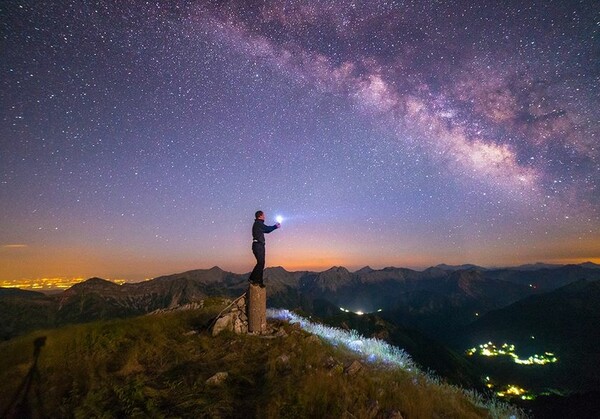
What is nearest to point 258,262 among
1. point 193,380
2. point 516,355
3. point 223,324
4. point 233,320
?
point 233,320

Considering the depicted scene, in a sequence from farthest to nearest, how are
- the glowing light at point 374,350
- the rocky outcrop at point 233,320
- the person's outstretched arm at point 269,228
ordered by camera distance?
the person's outstretched arm at point 269,228
the rocky outcrop at point 233,320
the glowing light at point 374,350

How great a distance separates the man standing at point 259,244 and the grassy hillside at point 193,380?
255cm

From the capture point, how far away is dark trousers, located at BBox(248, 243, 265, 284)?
1290 cm

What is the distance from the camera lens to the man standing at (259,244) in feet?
42.3

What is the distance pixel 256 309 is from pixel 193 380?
4.83 metres

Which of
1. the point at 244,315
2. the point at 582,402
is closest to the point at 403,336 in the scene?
the point at 582,402

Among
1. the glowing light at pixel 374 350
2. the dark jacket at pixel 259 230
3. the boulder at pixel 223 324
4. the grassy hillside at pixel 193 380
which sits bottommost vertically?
the glowing light at pixel 374 350

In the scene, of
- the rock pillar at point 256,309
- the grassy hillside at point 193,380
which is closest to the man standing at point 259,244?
the rock pillar at point 256,309

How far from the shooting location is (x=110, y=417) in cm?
584

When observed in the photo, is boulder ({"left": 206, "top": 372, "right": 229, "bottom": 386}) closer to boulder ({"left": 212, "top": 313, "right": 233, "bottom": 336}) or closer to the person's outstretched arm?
boulder ({"left": 212, "top": 313, "right": 233, "bottom": 336})

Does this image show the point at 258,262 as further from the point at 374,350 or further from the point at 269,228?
the point at 374,350

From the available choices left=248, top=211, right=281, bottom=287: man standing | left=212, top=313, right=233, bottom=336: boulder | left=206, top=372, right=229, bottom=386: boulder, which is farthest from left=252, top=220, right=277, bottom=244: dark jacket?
left=206, top=372, right=229, bottom=386: boulder

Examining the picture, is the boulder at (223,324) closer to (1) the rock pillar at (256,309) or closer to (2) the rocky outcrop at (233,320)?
(2) the rocky outcrop at (233,320)

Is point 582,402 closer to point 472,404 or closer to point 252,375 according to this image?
point 472,404
